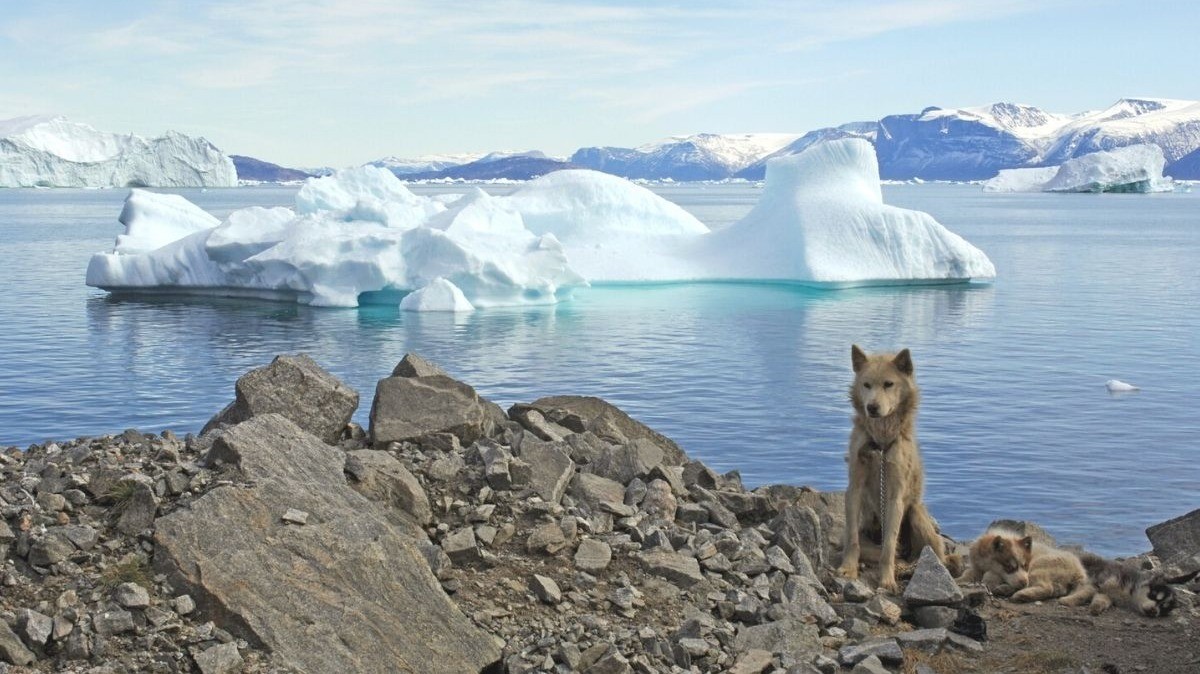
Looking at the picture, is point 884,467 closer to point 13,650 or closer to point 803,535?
point 803,535

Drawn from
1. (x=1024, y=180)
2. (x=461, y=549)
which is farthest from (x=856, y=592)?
(x=1024, y=180)

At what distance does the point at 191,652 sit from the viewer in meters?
5.71

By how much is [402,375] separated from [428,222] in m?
28.7

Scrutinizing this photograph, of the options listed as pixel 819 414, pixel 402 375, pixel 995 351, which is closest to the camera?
pixel 402 375

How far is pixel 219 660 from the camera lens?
566cm

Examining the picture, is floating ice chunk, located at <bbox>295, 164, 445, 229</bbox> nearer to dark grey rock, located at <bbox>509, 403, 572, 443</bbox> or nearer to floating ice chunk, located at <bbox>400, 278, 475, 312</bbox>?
floating ice chunk, located at <bbox>400, 278, 475, 312</bbox>

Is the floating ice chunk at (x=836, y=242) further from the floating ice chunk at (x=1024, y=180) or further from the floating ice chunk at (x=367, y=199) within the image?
the floating ice chunk at (x=1024, y=180)

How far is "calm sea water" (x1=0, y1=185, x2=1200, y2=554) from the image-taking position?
16641 millimetres

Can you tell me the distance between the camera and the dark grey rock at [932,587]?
7.52 m

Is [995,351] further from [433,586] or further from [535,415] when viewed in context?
[433,586]

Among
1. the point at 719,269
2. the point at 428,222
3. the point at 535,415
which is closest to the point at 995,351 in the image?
the point at 719,269

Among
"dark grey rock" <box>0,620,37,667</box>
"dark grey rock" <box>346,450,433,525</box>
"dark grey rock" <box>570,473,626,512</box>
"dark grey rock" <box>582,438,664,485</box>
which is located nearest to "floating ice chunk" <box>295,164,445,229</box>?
"dark grey rock" <box>582,438,664,485</box>

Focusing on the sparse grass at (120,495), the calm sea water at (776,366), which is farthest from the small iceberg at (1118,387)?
the sparse grass at (120,495)

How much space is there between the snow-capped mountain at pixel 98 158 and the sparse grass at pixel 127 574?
13581cm
